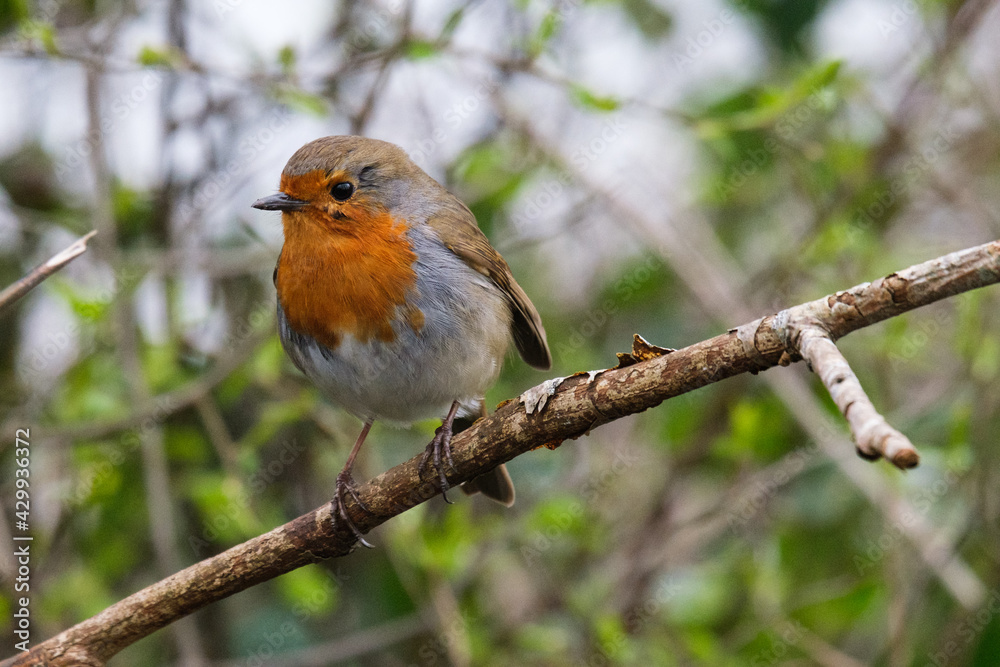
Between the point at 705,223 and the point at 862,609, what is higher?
the point at 705,223

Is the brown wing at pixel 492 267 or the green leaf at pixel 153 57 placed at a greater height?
the green leaf at pixel 153 57

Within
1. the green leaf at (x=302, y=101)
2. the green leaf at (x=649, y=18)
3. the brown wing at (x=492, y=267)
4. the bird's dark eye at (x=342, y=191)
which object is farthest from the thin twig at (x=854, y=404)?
the green leaf at (x=649, y=18)

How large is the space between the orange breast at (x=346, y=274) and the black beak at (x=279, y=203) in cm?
3

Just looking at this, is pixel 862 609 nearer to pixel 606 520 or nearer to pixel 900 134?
pixel 606 520

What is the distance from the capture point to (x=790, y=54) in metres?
4.71

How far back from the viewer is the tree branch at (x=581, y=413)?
169cm

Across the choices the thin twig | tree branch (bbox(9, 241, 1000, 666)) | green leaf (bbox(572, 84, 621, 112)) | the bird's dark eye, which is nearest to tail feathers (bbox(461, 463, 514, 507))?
tree branch (bbox(9, 241, 1000, 666))

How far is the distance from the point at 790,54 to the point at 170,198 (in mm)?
3058

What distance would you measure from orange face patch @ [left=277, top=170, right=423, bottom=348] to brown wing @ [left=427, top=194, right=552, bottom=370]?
192 millimetres

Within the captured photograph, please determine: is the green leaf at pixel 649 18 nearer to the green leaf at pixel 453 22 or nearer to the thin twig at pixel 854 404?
the green leaf at pixel 453 22

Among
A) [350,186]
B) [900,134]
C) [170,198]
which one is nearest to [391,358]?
Result: [350,186]

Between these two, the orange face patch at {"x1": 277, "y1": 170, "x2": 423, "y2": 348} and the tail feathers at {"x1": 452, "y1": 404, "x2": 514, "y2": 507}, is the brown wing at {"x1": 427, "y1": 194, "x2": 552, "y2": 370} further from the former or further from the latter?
the tail feathers at {"x1": 452, "y1": 404, "x2": 514, "y2": 507}

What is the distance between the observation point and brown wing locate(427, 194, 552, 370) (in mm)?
3350

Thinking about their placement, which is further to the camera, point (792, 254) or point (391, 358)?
point (792, 254)
